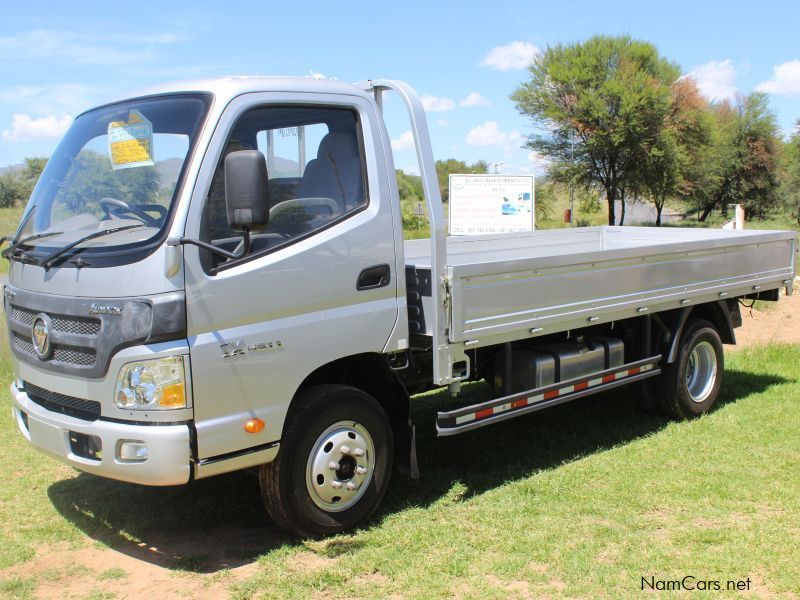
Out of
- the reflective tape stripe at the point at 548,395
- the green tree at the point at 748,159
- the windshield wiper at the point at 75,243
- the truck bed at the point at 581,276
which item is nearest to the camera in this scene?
the windshield wiper at the point at 75,243

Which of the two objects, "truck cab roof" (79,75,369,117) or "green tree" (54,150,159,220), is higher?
"truck cab roof" (79,75,369,117)

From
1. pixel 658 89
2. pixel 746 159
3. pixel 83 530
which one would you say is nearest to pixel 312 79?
pixel 83 530

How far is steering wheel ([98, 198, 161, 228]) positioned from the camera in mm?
3999

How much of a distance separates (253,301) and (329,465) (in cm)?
109

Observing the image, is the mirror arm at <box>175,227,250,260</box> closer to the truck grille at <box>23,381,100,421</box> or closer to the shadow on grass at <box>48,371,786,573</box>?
the truck grille at <box>23,381,100,421</box>

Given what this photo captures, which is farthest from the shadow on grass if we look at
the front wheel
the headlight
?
the headlight

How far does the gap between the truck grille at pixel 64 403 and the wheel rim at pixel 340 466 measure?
1193 mm

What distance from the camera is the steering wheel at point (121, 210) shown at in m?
4.00

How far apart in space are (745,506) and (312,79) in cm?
380

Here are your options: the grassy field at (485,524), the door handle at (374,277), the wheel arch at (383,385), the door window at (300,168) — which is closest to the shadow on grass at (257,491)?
the grassy field at (485,524)

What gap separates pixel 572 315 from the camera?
18.2ft

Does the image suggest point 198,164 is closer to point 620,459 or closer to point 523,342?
point 523,342

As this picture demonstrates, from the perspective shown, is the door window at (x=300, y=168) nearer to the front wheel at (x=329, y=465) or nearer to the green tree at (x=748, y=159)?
the front wheel at (x=329, y=465)

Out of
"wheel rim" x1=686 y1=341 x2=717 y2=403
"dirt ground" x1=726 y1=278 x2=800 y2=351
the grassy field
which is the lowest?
the grassy field
